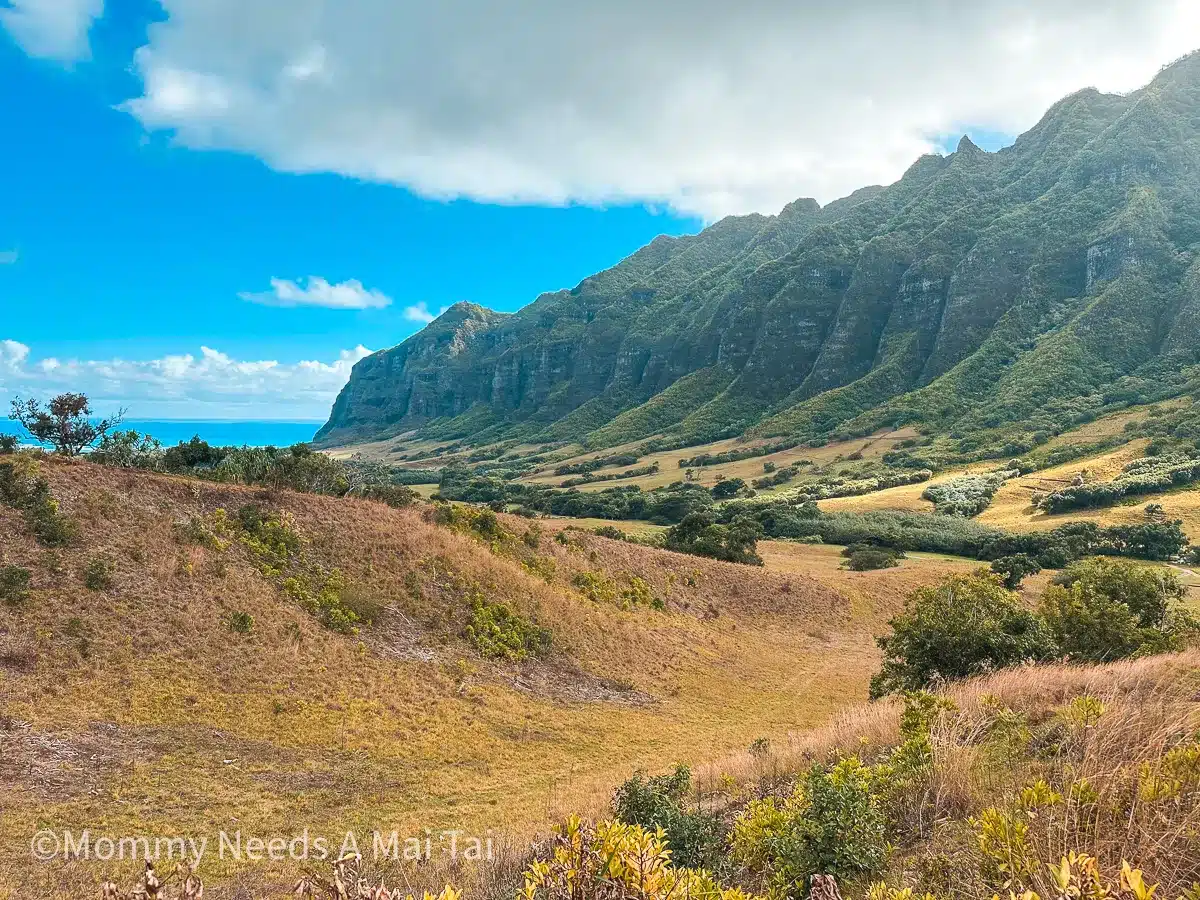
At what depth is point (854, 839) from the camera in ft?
16.3

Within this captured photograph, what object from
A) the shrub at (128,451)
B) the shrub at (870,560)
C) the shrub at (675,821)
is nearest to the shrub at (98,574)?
the shrub at (128,451)

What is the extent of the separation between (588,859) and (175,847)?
11349 mm

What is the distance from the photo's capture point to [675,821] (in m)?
6.95

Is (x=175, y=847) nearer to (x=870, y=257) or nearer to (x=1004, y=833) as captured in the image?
(x=1004, y=833)

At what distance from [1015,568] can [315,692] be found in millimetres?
45080

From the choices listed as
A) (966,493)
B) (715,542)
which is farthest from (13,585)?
(966,493)

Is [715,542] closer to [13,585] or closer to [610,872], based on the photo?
[13,585]

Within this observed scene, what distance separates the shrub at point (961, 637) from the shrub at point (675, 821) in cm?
993

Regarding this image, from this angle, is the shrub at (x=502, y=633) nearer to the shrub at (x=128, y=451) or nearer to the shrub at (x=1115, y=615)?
the shrub at (x=128, y=451)

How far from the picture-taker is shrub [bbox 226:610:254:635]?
61.7 ft

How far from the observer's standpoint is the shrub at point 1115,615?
1705 cm

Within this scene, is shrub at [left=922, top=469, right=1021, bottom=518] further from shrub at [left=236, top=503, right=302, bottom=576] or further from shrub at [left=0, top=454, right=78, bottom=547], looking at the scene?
shrub at [left=0, top=454, right=78, bottom=547]

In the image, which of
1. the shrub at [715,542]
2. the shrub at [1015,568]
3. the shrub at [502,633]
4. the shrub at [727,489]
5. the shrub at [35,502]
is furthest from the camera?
the shrub at [727,489]

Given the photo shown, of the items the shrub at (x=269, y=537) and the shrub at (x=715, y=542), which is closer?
the shrub at (x=269, y=537)
